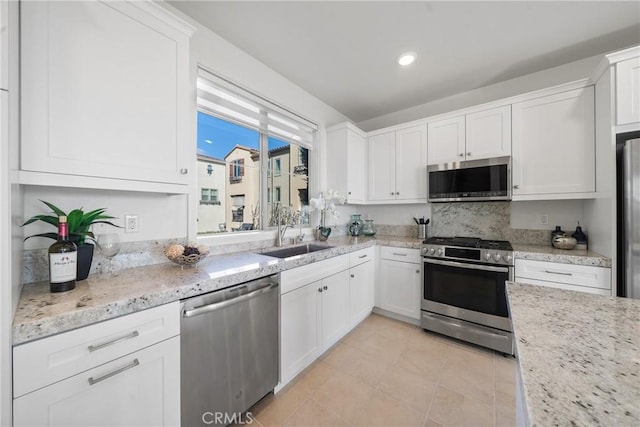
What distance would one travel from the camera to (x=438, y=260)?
2314 millimetres

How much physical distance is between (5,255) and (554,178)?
10.8 feet

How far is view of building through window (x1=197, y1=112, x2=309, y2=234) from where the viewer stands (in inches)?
76.8

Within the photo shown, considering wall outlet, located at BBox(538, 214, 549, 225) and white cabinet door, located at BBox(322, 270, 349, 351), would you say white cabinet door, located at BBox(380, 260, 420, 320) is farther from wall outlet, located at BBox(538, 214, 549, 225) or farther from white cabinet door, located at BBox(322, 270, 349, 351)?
wall outlet, located at BBox(538, 214, 549, 225)

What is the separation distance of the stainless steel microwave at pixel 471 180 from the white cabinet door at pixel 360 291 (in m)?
1.07

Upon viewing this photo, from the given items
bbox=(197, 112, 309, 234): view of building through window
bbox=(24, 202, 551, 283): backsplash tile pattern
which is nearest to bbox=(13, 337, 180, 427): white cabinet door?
bbox=(24, 202, 551, 283): backsplash tile pattern

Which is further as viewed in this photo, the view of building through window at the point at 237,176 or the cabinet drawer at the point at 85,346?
the view of building through window at the point at 237,176

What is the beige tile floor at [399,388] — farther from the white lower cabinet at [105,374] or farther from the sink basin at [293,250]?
the sink basin at [293,250]

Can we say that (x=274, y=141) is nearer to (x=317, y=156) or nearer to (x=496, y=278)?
(x=317, y=156)

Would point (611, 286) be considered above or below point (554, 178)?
below

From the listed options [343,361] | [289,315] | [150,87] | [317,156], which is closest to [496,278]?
[343,361]

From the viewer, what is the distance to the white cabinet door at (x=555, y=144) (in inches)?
76.7

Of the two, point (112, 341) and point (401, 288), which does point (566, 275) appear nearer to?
point (401, 288)

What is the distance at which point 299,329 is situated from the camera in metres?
1.74

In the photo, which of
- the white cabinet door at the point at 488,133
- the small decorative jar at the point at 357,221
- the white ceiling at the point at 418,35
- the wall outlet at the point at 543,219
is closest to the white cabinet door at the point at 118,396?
the white ceiling at the point at 418,35
